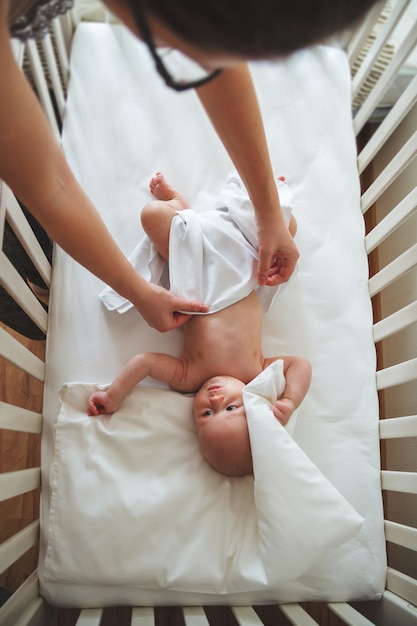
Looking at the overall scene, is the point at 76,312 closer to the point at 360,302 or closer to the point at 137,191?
the point at 137,191

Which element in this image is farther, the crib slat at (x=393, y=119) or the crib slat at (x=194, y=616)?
the crib slat at (x=393, y=119)

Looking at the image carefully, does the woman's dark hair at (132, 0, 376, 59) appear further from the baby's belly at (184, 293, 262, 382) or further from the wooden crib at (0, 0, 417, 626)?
the baby's belly at (184, 293, 262, 382)

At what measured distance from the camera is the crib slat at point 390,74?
39.4 inches

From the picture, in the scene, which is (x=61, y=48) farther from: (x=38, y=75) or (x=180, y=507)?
(x=180, y=507)

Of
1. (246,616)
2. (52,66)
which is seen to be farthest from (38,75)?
(246,616)

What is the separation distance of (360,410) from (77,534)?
594 millimetres

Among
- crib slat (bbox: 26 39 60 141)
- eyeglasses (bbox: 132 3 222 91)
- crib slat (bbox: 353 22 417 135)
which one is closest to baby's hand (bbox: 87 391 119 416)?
crib slat (bbox: 26 39 60 141)

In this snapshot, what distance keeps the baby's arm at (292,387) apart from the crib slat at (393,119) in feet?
1.68

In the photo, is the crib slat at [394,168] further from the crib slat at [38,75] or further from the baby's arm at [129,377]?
the crib slat at [38,75]

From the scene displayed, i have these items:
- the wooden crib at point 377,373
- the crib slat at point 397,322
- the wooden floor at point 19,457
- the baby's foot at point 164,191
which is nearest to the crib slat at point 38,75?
the wooden crib at point 377,373

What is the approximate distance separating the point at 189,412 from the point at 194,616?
0.35 meters

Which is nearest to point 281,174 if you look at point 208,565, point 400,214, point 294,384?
point 400,214

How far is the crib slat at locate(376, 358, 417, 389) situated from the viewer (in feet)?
3.07

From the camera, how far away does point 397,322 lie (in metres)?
1.00
